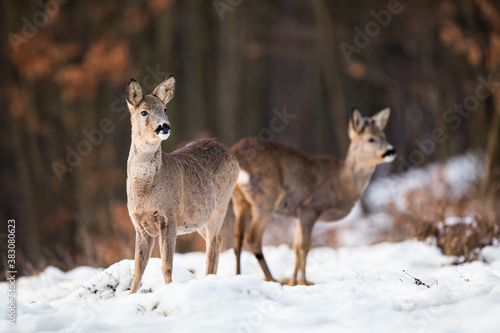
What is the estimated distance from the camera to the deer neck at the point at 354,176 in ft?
31.6

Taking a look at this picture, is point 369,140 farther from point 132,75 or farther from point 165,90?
point 132,75

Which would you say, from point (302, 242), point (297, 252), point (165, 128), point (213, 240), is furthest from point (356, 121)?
point (165, 128)

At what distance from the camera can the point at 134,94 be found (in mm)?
6320

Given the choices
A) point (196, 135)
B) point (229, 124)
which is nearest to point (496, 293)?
point (196, 135)

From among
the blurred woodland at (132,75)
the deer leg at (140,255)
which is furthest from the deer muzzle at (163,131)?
the blurred woodland at (132,75)

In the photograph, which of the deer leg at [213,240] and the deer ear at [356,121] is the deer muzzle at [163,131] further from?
the deer ear at [356,121]

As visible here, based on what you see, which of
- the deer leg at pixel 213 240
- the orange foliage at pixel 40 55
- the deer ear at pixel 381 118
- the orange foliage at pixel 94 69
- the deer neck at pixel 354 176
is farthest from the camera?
the orange foliage at pixel 94 69

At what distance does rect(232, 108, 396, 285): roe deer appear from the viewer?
29.0ft

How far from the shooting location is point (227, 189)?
7445mm

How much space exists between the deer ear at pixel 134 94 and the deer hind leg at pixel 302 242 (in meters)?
3.37

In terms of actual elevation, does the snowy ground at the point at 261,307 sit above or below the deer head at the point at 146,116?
below

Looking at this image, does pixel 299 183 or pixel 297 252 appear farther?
pixel 299 183

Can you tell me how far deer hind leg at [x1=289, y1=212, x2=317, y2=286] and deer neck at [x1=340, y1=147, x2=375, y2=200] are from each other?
64 centimetres

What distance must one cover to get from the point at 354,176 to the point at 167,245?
13.6 feet
